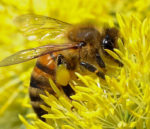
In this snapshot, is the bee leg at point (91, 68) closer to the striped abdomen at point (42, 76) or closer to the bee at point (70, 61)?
the bee at point (70, 61)

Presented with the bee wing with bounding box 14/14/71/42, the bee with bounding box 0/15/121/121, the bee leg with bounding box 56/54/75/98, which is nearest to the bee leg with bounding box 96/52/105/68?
the bee with bounding box 0/15/121/121

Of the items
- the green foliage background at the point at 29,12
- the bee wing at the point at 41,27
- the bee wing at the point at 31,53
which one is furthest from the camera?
the green foliage background at the point at 29,12

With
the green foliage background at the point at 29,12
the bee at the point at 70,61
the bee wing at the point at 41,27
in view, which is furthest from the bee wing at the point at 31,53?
the green foliage background at the point at 29,12

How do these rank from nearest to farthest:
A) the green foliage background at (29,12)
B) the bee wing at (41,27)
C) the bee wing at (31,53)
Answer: the bee wing at (31,53) < the bee wing at (41,27) < the green foliage background at (29,12)

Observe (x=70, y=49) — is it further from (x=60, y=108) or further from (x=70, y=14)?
(x=70, y=14)

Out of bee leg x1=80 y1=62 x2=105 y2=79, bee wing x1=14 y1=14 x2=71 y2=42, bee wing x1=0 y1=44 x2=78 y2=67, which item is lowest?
bee leg x1=80 y1=62 x2=105 y2=79

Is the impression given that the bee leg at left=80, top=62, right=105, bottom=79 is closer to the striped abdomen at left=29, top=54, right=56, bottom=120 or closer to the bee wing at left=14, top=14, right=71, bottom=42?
the striped abdomen at left=29, top=54, right=56, bottom=120

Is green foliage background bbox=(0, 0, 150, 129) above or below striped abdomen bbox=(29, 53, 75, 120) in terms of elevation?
above
